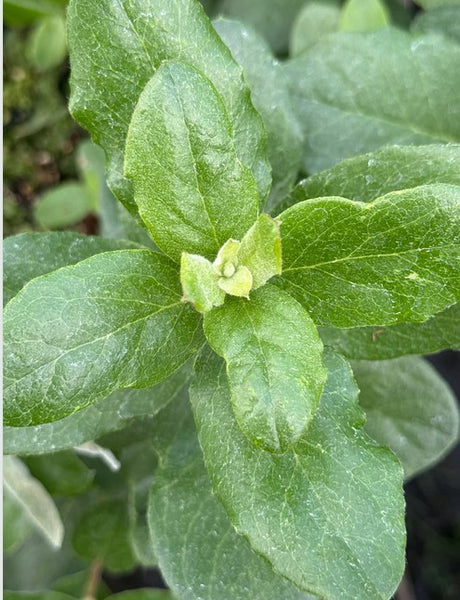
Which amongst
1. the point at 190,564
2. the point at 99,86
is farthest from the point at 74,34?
the point at 190,564

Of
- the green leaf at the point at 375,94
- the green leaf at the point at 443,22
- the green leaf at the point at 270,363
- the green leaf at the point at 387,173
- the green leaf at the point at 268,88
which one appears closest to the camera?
the green leaf at the point at 270,363

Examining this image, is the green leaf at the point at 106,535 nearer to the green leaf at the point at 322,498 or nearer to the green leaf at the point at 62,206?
the green leaf at the point at 62,206

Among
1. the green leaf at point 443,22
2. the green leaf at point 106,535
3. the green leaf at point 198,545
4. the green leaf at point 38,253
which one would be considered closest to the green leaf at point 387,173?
the green leaf at point 38,253

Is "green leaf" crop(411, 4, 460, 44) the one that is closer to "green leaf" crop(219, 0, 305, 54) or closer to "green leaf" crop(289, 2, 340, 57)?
"green leaf" crop(289, 2, 340, 57)

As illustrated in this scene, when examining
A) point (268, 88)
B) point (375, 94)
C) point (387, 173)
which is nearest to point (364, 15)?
point (375, 94)

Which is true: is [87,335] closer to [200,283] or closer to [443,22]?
[200,283]

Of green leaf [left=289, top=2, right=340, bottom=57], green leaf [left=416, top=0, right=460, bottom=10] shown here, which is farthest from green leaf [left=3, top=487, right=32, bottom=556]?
green leaf [left=416, top=0, right=460, bottom=10]

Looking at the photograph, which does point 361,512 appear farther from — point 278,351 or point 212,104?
point 212,104
